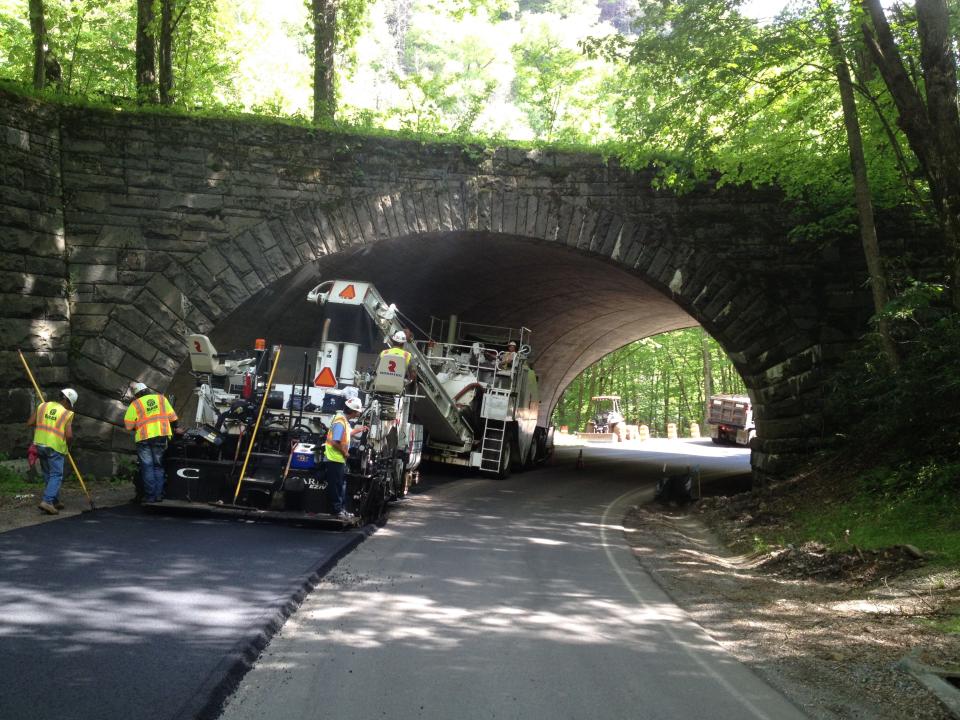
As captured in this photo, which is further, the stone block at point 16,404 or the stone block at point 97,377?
the stone block at point 97,377

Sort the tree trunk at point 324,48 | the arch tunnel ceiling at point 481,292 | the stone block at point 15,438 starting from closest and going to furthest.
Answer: the stone block at point 15,438
the arch tunnel ceiling at point 481,292
the tree trunk at point 324,48

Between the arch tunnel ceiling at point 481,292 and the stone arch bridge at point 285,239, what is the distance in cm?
13

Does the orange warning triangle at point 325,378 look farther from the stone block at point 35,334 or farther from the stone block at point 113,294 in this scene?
the stone block at point 35,334

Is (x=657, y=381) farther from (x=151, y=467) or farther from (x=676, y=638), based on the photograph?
(x=676, y=638)

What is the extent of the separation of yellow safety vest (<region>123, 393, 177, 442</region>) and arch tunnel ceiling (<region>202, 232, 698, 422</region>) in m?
3.17

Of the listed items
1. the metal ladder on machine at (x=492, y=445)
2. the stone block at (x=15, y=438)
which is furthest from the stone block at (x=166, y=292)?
the metal ladder on machine at (x=492, y=445)

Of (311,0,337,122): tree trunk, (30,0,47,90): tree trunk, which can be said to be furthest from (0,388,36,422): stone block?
(311,0,337,122): tree trunk

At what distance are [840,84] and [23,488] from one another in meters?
13.8

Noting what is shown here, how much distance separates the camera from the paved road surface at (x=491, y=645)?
5344mm

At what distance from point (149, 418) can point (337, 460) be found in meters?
2.53

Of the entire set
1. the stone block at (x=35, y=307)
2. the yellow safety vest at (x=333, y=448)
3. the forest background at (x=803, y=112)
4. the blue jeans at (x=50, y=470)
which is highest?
the forest background at (x=803, y=112)

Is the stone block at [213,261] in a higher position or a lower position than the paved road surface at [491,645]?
higher

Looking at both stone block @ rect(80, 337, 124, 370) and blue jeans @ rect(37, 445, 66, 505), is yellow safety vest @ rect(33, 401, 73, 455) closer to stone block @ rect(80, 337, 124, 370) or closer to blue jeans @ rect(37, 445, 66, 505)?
blue jeans @ rect(37, 445, 66, 505)

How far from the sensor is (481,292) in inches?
930
